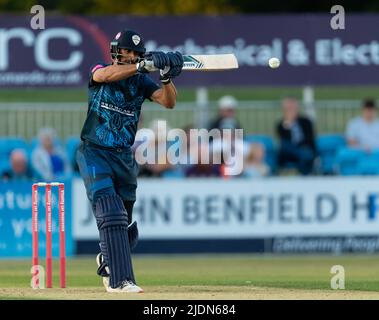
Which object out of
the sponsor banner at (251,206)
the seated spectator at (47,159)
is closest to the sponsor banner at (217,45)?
the seated spectator at (47,159)

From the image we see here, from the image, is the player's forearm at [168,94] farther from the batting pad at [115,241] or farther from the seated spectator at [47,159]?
the seated spectator at [47,159]

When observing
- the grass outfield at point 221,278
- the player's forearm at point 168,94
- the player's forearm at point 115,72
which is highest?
the player's forearm at point 115,72

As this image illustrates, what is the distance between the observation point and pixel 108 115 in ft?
36.1

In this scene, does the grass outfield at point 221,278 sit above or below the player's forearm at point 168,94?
below

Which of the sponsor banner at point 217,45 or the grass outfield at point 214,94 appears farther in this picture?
the grass outfield at point 214,94

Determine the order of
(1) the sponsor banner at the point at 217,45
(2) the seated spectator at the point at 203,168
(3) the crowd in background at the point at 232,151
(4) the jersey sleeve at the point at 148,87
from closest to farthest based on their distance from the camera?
(4) the jersey sleeve at the point at 148,87 → (2) the seated spectator at the point at 203,168 → (3) the crowd in background at the point at 232,151 → (1) the sponsor banner at the point at 217,45

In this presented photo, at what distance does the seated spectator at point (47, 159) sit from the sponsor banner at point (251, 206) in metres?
0.99

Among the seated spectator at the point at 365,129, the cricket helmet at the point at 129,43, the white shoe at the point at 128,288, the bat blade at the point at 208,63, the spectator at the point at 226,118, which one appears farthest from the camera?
the seated spectator at the point at 365,129

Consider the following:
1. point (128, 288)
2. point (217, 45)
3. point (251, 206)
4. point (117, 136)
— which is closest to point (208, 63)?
point (117, 136)

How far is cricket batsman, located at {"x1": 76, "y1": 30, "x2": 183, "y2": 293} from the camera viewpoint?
35.2 ft

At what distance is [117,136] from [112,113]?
0.20 m

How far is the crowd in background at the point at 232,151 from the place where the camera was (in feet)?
59.7

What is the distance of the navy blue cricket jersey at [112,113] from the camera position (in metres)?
11.0
